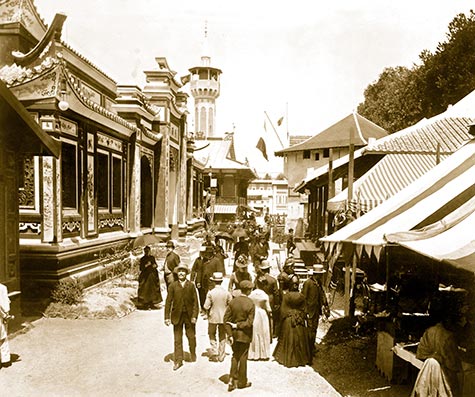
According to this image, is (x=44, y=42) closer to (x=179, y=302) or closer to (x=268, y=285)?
(x=179, y=302)

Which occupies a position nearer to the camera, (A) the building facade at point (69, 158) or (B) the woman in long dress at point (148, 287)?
(A) the building facade at point (69, 158)

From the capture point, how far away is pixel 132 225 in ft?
56.6

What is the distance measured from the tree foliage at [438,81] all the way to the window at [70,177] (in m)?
22.1

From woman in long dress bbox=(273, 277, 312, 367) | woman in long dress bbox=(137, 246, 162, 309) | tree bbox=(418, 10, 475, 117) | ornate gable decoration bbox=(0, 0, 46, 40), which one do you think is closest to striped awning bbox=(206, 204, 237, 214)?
tree bbox=(418, 10, 475, 117)

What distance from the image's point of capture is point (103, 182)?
50.1 ft

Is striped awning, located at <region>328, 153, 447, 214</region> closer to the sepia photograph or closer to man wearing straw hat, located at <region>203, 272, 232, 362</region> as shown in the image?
the sepia photograph

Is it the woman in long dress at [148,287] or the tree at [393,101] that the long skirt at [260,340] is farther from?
the tree at [393,101]

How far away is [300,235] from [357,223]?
22.4 m

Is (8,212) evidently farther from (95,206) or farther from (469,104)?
(469,104)

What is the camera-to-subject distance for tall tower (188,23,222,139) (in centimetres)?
7250

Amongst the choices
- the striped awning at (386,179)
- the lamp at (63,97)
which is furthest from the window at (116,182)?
the striped awning at (386,179)

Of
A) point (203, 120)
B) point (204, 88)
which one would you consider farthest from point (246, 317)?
point (203, 120)

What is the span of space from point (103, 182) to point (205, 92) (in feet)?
198

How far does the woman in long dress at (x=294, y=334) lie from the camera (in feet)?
27.4
